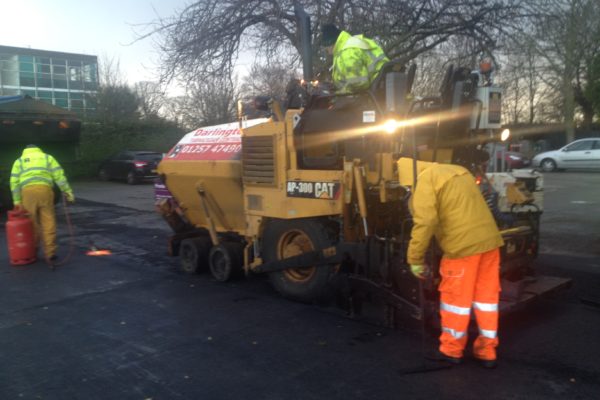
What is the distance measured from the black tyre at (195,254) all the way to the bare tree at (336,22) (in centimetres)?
448

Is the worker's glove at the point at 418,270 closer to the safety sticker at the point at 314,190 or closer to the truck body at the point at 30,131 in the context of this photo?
the safety sticker at the point at 314,190

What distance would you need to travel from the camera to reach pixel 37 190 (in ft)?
26.2

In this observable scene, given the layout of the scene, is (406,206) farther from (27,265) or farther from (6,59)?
(6,59)

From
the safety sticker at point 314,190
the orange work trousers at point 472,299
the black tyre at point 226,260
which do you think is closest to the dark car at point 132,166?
the black tyre at point 226,260

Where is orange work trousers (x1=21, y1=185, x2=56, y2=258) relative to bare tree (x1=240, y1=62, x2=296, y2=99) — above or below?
below

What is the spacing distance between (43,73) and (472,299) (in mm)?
54072

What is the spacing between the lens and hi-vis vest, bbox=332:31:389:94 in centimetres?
522

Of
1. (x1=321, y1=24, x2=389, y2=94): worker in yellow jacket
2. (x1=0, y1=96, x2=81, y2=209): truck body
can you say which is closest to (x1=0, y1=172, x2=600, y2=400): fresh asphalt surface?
(x1=321, y1=24, x2=389, y2=94): worker in yellow jacket

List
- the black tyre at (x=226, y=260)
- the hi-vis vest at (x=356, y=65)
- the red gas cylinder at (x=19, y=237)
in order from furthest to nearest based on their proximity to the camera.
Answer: the red gas cylinder at (x=19, y=237)
the black tyre at (x=226, y=260)
the hi-vis vest at (x=356, y=65)

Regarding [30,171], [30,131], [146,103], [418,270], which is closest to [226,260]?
[418,270]

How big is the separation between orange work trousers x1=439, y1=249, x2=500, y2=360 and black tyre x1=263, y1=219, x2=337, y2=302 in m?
1.54

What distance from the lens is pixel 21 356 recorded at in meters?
4.54

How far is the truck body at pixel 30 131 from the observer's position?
12.7 metres

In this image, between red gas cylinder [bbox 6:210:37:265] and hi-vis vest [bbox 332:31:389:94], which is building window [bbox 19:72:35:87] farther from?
hi-vis vest [bbox 332:31:389:94]
